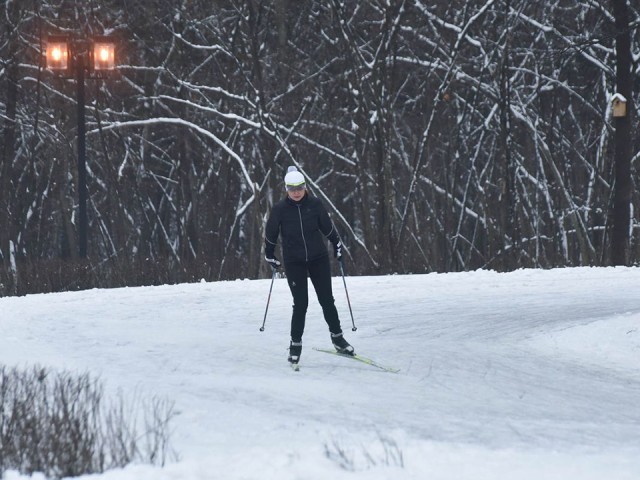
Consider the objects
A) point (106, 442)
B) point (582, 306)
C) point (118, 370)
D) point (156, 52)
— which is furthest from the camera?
point (156, 52)

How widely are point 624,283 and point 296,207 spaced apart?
9502 mm

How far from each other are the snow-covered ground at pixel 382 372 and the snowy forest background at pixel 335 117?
238 inches

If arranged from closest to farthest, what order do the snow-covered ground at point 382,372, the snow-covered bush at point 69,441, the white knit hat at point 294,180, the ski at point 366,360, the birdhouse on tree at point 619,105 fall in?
the snow-covered bush at point 69,441
the snow-covered ground at point 382,372
the white knit hat at point 294,180
the ski at point 366,360
the birdhouse on tree at point 619,105

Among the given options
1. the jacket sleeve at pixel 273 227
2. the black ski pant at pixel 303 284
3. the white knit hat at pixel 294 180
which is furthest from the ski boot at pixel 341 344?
the white knit hat at pixel 294 180

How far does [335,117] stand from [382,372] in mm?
25181

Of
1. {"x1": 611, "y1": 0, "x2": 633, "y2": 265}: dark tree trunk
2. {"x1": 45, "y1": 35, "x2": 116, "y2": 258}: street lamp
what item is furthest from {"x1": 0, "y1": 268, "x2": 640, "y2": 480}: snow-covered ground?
{"x1": 611, "y1": 0, "x2": 633, "y2": 265}: dark tree trunk

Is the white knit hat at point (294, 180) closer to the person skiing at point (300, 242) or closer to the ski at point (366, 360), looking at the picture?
the person skiing at point (300, 242)

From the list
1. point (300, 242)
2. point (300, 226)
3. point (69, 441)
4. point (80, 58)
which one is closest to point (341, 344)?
point (300, 242)

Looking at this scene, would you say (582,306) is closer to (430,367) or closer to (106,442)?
(430,367)

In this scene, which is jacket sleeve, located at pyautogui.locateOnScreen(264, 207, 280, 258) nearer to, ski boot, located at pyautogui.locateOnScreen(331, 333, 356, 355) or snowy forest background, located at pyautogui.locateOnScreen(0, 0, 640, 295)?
ski boot, located at pyautogui.locateOnScreen(331, 333, 356, 355)

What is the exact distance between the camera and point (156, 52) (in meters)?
35.1

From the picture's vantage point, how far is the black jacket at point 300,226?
491 inches

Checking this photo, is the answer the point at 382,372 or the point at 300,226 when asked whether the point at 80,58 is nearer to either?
the point at 300,226

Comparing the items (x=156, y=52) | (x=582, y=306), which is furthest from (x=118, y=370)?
(x=156, y=52)
